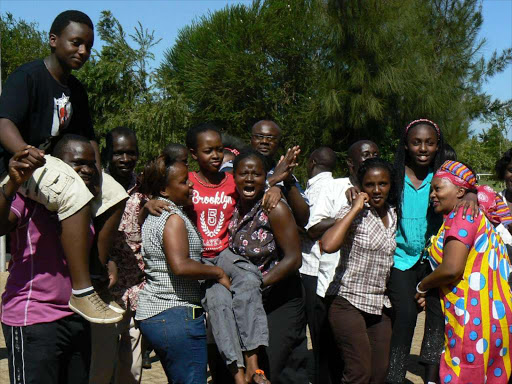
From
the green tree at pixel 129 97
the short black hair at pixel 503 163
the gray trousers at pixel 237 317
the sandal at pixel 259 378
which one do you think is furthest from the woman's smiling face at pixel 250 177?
the green tree at pixel 129 97

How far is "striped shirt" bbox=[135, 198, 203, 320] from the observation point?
3883 millimetres

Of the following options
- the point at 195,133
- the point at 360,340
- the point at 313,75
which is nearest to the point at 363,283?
the point at 360,340

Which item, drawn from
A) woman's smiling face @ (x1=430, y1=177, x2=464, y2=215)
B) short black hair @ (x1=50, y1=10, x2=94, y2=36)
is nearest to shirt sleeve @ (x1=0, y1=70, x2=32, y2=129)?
short black hair @ (x1=50, y1=10, x2=94, y2=36)

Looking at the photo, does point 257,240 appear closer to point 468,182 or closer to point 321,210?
point 321,210

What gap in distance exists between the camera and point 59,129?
3932mm

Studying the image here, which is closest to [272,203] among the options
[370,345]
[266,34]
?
[370,345]

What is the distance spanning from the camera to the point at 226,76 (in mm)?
25469

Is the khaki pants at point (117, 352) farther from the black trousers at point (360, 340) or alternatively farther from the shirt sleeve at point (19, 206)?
the black trousers at point (360, 340)

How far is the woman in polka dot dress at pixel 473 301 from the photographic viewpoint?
4289mm

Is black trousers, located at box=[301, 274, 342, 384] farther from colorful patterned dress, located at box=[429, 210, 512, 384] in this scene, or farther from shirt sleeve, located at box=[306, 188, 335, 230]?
colorful patterned dress, located at box=[429, 210, 512, 384]

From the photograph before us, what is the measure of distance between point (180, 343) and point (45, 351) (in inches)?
32.1

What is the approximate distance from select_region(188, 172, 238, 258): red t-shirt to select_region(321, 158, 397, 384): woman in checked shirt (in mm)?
681

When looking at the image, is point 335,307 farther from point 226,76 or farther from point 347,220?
point 226,76

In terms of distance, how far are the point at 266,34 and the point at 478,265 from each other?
72.8 feet
